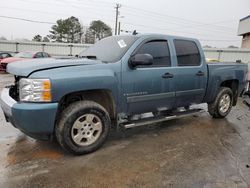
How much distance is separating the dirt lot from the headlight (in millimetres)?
929

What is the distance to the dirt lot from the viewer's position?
2.83 meters

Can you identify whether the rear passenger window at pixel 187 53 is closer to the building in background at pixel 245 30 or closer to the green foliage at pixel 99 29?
the building in background at pixel 245 30

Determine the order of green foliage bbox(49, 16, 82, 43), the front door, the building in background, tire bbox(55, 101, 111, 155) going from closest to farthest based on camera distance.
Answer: tire bbox(55, 101, 111, 155) < the front door < the building in background < green foliage bbox(49, 16, 82, 43)

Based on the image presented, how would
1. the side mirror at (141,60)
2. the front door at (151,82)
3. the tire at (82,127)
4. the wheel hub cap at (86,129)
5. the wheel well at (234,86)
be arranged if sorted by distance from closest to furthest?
the tire at (82,127) < the wheel hub cap at (86,129) < the side mirror at (141,60) < the front door at (151,82) < the wheel well at (234,86)

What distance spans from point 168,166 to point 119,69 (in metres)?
1.62

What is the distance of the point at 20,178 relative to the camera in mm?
2811

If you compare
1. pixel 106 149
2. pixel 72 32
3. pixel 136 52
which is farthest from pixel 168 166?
pixel 72 32

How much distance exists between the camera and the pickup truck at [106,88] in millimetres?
3027

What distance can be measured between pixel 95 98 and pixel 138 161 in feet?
4.00

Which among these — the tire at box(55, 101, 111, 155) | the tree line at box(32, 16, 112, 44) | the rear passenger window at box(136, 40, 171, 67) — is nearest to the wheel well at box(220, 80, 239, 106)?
the rear passenger window at box(136, 40, 171, 67)

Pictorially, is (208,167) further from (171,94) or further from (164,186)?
(171,94)

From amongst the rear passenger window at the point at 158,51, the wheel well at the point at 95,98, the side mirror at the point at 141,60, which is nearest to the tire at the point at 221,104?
the rear passenger window at the point at 158,51

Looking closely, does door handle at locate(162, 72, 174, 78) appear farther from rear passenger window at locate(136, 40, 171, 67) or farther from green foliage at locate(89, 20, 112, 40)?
green foliage at locate(89, 20, 112, 40)

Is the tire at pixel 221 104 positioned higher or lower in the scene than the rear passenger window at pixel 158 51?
lower
